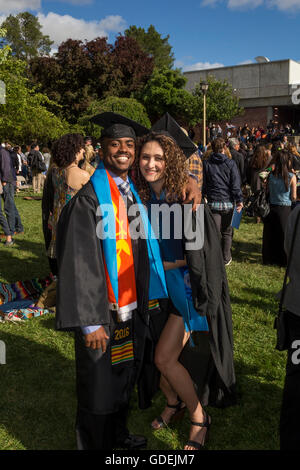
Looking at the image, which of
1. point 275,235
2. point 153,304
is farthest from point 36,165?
point 153,304

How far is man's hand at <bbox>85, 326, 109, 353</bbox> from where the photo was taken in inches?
93.6

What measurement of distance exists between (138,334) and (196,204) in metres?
0.94

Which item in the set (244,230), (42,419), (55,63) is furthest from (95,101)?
(42,419)

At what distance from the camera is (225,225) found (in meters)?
6.98

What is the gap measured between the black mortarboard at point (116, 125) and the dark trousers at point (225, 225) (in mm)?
4252

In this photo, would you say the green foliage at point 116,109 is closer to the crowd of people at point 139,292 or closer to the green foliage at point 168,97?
the green foliage at point 168,97

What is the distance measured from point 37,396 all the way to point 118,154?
2350mm

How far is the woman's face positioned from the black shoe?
185cm

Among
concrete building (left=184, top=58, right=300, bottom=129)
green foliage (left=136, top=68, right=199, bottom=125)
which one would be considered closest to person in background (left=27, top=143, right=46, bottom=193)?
green foliage (left=136, top=68, right=199, bottom=125)

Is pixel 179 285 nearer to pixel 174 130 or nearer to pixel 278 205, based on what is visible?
pixel 174 130

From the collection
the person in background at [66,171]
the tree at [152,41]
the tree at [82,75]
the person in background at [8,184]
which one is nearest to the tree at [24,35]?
the tree at [152,41]

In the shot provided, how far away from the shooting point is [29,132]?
92.1 feet

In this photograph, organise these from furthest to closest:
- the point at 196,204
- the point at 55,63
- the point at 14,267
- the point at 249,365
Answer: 1. the point at 55,63
2. the point at 14,267
3. the point at 249,365
4. the point at 196,204

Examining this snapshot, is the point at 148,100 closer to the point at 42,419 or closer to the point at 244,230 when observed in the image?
the point at 244,230
